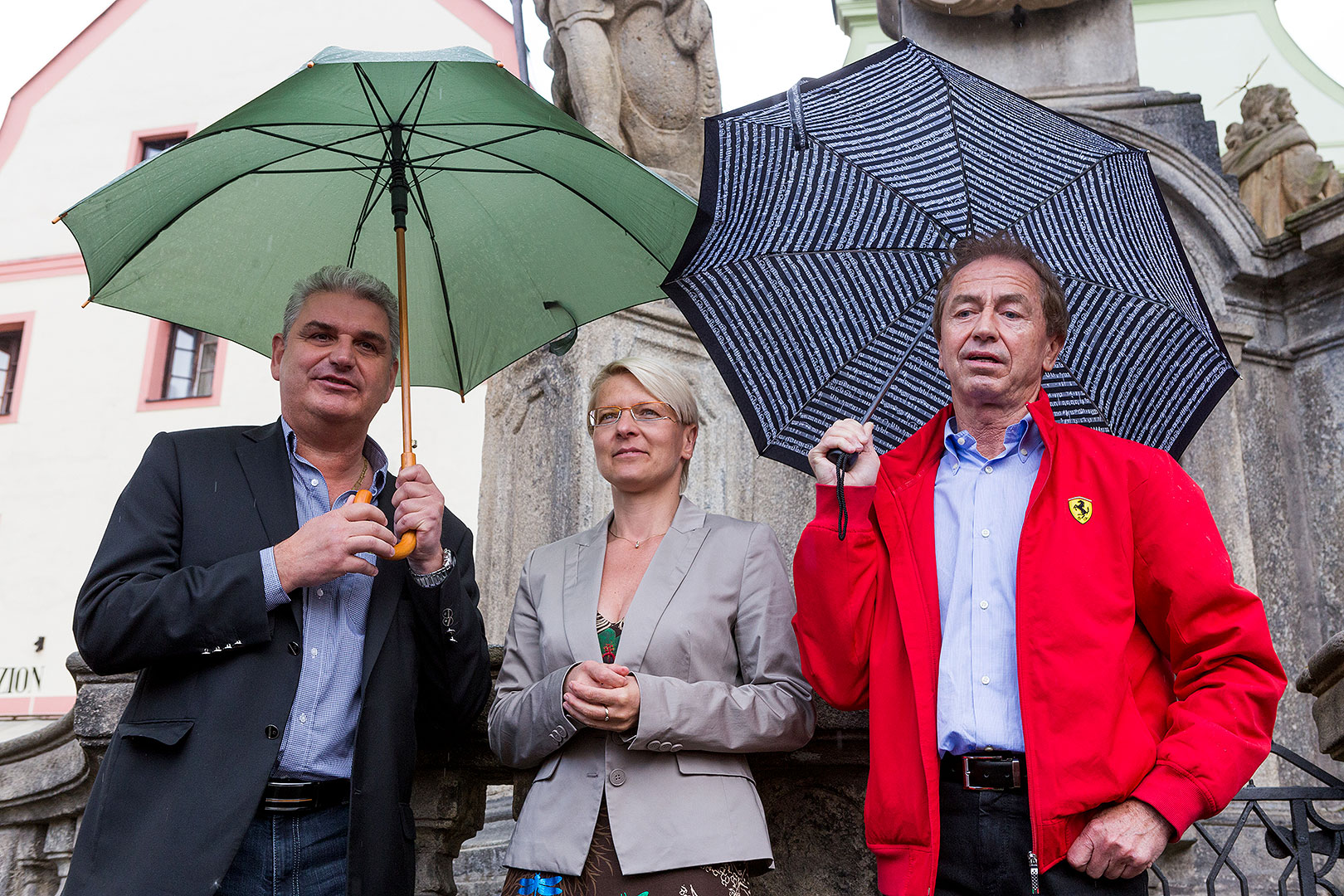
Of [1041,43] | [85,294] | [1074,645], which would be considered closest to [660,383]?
[1074,645]

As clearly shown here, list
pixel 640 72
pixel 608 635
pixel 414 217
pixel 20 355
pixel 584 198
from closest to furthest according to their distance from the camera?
pixel 608 635 → pixel 584 198 → pixel 414 217 → pixel 640 72 → pixel 20 355

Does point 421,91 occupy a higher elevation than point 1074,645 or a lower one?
higher

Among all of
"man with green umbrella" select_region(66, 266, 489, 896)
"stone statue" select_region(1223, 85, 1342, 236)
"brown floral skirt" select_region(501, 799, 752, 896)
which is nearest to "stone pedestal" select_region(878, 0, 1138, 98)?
"stone statue" select_region(1223, 85, 1342, 236)

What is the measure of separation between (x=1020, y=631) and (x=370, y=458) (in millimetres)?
1467

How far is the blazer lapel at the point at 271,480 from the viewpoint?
8.35ft

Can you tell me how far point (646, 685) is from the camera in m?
2.41

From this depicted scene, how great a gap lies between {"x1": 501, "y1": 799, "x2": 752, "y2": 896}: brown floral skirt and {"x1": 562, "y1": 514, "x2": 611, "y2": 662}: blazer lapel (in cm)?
33

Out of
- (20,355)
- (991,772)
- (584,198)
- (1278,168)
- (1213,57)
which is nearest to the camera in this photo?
(991,772)

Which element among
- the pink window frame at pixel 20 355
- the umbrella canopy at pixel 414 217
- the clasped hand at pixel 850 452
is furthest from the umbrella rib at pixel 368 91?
the pink window frame at pixel 20 355

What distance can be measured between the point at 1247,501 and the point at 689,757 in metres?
4.21

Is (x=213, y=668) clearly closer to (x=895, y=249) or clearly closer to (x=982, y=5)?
(x=895, y=249)

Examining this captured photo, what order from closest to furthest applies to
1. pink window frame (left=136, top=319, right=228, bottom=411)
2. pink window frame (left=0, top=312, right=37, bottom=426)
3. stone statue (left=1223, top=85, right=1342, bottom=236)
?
stone statue (left=1223, top=85, right=1342, bottom=236) → pink window frame (left=136, top=319, right=228, bottom=411) → pink window frame (left=0, top=312, right=37, bottom=426)

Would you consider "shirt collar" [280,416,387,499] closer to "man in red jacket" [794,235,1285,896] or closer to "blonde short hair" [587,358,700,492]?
"blonde short hair" [587,358,700,492]

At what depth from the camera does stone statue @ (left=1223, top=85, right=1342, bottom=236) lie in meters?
7.30
